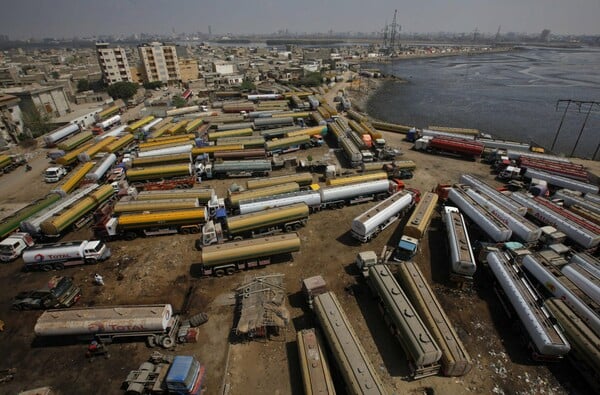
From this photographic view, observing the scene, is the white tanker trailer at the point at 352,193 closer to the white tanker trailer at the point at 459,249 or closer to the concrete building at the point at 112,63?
the white tanker trailer at the point at 459,249

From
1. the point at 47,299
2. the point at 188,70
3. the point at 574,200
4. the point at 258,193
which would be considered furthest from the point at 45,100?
the point at 574,200

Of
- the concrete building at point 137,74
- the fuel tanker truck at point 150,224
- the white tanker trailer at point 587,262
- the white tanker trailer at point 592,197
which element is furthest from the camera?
the concrete building at point 137,74

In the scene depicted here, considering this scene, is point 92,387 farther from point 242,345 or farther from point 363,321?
point 363,321

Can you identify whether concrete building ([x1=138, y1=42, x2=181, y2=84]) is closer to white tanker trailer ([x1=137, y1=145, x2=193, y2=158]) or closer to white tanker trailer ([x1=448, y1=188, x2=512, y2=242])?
white tanker trailer ([x1=137, y1=145, x2=193, y2=158])

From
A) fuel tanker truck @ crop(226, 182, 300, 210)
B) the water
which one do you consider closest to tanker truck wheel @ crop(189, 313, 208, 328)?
fuel tanker truck @ crop(226, 182, 300, 210)

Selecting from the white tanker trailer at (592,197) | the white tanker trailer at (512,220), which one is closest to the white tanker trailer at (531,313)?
the white tanker trailer at (512,220)

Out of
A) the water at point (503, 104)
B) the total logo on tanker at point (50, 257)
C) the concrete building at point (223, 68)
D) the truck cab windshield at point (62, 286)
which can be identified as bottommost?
the water at point (503, 104)

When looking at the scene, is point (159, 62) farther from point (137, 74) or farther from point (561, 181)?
point (561, 181)
